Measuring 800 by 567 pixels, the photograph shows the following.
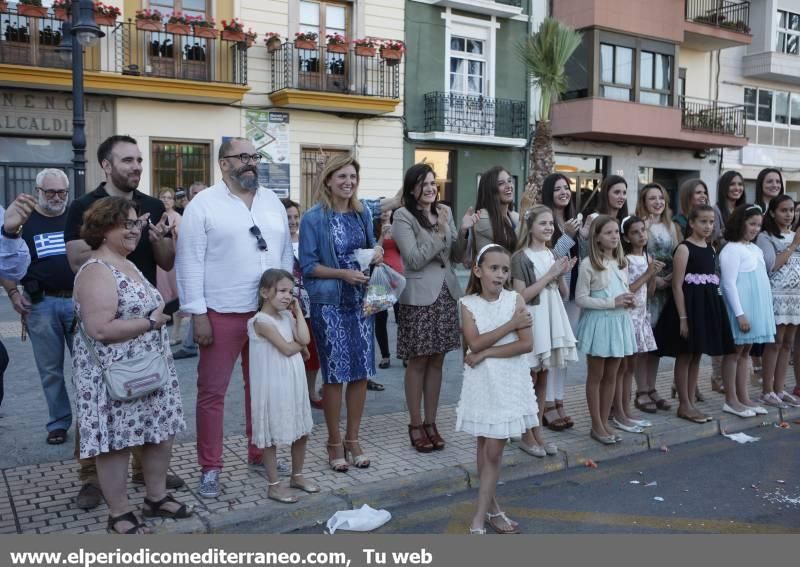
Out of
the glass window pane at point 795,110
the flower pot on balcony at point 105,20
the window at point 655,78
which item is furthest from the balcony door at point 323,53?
the glass window pane at point 795,110

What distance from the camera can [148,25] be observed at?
15.1 m

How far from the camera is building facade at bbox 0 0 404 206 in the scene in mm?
14672

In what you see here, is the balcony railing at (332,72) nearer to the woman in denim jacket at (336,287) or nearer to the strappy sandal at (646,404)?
the strappy sandal at (646,404)

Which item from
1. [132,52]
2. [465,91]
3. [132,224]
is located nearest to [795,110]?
[465,91]

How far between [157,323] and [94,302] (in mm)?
344

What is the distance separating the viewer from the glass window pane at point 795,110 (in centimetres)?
2591

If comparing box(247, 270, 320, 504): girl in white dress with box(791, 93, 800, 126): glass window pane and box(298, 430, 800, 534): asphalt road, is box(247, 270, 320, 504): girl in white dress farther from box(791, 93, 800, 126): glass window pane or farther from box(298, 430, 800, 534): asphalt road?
box(791, 93, 800, 126): glass window pane

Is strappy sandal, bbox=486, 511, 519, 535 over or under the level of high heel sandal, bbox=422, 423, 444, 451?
under

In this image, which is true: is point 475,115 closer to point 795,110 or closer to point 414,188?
point 795,110

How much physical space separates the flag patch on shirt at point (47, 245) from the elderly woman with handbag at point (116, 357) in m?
1.73

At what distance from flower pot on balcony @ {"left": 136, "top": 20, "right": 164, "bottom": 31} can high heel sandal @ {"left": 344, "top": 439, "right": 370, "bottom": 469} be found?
1289cm

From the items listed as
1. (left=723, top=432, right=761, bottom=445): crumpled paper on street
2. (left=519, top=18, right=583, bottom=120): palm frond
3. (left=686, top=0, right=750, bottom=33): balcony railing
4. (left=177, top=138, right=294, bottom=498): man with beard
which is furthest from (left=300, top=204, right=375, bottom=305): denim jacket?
(left=686, top=0, right=750, bottom=33): balcony railing

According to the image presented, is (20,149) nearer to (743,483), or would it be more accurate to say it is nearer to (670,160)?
(743,483)

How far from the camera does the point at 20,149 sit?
14844 mm
